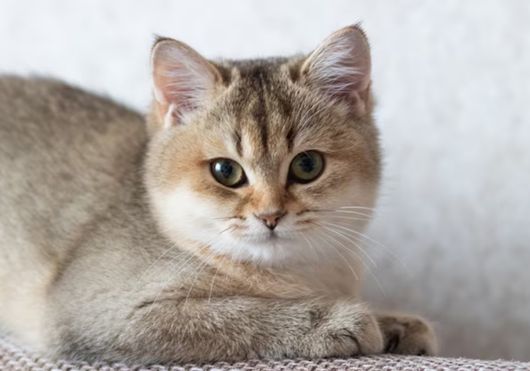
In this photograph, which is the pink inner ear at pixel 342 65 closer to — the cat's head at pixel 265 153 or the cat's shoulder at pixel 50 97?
the cat's head at pixel 265 153

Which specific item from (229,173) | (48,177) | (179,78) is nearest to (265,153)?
(229,173)

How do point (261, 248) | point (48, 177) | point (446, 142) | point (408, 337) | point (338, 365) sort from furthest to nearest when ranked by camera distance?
point (446, 142) → point (48, 177) → point (408, 337) → point (261, 248) → point (338, 365)

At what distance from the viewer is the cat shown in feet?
4.05

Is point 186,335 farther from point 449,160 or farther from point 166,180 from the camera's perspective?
point 449,160

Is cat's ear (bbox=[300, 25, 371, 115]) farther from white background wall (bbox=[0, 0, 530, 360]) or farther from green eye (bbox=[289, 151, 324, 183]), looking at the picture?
white background wall (bbox=[0, 0, 530, 360])

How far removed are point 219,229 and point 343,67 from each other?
0.36m

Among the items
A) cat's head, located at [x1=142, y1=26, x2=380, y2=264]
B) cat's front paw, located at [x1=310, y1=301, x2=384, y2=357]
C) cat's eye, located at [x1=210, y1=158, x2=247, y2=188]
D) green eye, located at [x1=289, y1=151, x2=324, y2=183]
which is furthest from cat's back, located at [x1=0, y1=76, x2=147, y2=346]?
cat's front paw, located at [x1=310, y1=301, x2=384, y2=357]

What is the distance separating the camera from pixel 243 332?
1227 millimetres

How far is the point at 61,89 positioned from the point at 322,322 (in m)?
0.84

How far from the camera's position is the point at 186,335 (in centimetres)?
123

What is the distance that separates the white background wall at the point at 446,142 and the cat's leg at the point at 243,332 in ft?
2.19

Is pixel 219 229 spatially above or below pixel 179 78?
below

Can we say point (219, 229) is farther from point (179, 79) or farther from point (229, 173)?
point (179, 79)

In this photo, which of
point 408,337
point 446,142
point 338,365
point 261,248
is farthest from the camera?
point 446,142
